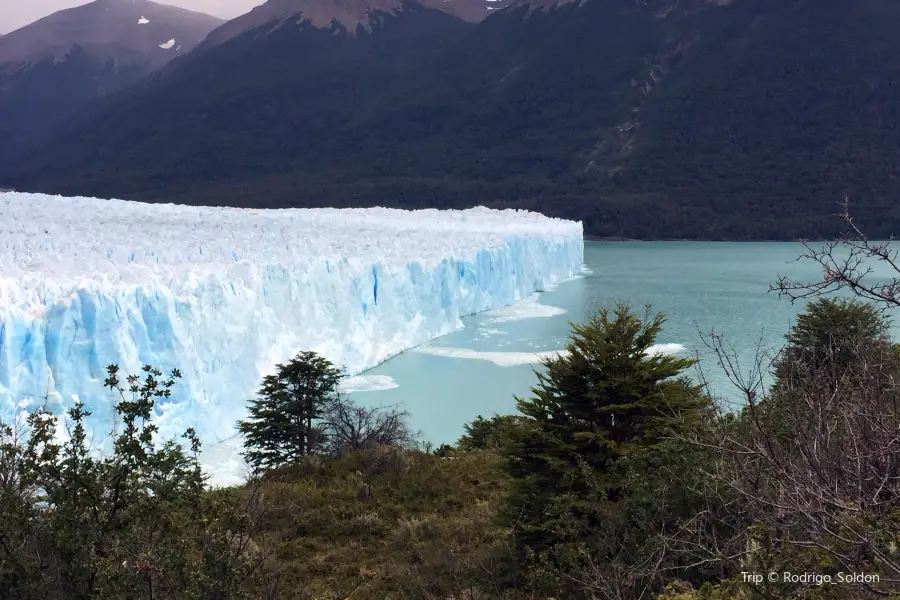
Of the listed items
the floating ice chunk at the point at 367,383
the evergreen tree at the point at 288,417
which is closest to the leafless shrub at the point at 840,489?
the evergreen tree at the point at 288,417

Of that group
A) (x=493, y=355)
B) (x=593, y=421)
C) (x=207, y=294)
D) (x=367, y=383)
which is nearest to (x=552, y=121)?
(x=493, y=355)

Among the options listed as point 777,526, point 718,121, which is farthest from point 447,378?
point 718,121

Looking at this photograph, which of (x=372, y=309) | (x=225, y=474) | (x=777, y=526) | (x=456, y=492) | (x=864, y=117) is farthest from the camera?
(x=864, y=117)

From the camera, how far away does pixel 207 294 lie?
9.59 meters

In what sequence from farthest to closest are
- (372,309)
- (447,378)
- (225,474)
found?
1. (372,309)
2. (447,378)
3. (225,474)

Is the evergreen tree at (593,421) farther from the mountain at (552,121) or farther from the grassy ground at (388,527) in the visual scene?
the mountain at (552,121)

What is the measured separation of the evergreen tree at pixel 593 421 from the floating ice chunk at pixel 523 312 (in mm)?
13208

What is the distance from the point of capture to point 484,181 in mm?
59812

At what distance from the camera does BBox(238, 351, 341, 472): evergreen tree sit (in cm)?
782

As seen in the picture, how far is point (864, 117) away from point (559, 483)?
2351 inches

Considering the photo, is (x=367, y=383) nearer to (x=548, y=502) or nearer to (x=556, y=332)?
(x=556, y=332)

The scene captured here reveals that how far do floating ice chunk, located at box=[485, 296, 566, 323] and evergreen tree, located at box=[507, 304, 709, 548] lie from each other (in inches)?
520

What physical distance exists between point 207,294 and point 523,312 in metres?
10.4

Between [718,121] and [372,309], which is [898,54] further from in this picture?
[372,309]
